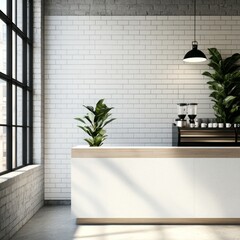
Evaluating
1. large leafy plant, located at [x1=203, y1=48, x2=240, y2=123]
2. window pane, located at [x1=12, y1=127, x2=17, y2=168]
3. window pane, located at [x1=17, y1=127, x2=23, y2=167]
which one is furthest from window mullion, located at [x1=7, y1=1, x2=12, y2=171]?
large leafy plant, located at [x1=203, y1=48, x2=240, y2=123]

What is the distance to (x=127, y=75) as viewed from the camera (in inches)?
250

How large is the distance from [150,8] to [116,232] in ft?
11.8

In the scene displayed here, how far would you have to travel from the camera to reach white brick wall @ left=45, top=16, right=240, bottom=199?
250 inches

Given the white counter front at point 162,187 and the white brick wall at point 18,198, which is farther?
the white counter front at point 162,187

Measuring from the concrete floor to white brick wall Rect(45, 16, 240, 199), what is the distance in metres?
1.35

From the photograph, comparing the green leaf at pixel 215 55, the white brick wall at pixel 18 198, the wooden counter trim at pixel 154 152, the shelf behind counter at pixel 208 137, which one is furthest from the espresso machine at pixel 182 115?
the white brick wall at pixel 18 198

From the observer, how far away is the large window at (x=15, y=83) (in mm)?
4688

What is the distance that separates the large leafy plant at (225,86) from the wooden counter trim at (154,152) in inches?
37.9

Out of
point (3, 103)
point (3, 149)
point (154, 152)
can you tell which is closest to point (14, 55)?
point (3, 103)

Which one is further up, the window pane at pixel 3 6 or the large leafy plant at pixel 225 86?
the window pane at pixel 3 6

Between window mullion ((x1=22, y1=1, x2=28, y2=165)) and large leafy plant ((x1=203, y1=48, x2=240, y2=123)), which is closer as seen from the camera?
window mullion ((x1=22, y1=1, x2=28, y2=165))

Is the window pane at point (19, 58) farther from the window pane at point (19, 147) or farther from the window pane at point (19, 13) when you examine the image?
the window pane at point (19, 147)

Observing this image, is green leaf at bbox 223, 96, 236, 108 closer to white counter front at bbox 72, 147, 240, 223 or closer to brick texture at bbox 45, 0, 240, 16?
white counter front at bbox 72, 147, 240, 223

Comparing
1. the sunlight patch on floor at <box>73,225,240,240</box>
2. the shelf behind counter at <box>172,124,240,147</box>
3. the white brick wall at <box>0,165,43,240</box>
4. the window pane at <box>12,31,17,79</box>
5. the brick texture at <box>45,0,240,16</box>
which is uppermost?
the brick texture at <box>45,0,240,16</box>
